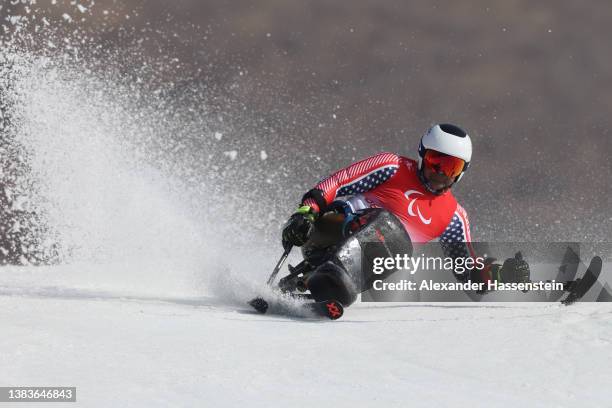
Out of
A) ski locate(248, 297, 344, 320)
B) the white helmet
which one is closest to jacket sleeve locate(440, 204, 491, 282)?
the white helmet

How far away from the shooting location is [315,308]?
7027 millimetres

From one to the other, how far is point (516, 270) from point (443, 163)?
3.89 feet

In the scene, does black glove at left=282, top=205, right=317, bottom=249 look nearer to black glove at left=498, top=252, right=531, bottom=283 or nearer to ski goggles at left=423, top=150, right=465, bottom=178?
ski goggles at left=423, top=150, right=465, bottom=178

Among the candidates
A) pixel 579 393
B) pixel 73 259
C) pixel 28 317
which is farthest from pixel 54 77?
pixel 579 393

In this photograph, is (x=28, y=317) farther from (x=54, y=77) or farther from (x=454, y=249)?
(x=54, y=77)

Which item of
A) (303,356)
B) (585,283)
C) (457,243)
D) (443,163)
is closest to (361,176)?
(443,163)

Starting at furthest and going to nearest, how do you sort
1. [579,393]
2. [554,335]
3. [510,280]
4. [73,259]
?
1. [73,259]
2. [510,280]
3. [554,335]
4. [579,393]

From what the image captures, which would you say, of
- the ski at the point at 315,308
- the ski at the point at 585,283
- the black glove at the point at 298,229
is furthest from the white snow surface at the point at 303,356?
the black glove at the point at 298,229

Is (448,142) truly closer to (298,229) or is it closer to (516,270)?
(516,270)

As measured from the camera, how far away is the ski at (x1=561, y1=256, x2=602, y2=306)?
7.46 m

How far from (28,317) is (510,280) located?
14.1ft

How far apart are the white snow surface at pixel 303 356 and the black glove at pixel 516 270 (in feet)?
1.87

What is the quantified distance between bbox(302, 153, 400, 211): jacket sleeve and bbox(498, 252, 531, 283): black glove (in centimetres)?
136

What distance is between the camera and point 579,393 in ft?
14.9
